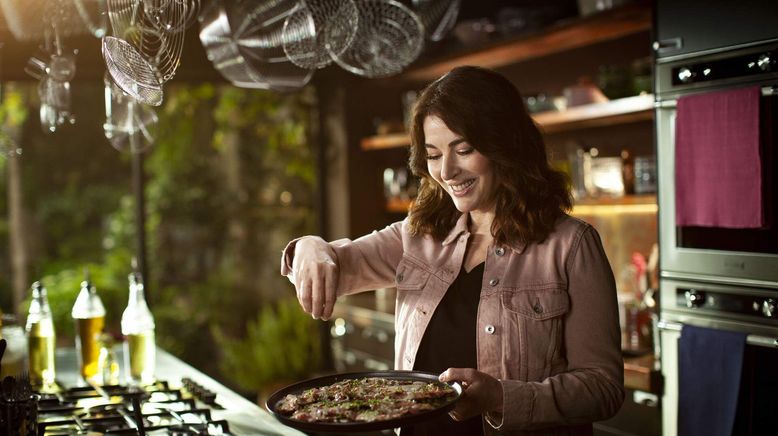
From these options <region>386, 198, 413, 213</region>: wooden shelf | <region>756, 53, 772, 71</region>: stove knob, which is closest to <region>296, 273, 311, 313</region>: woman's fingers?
<region>756, 53, 772, 71</region>: stove knob

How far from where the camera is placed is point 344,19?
2.19 metres

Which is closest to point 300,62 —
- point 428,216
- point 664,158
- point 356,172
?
point 428,216

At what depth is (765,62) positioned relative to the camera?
246 centimetres

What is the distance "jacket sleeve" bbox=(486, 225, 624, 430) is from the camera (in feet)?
5.14

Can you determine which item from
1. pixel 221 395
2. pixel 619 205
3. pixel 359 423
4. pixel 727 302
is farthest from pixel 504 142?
pixel 619 205

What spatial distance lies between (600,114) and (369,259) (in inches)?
67.4

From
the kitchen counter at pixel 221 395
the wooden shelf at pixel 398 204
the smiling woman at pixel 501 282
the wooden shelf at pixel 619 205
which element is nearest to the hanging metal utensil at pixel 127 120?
the kitchen counter at pixel 221 395

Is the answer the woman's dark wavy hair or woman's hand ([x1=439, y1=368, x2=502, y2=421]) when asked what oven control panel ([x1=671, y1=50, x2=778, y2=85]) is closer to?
the woman's dark wavy hair

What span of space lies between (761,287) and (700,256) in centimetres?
24

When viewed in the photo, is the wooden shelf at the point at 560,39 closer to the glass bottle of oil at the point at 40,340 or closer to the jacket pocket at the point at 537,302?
the jacket pocket at the point at 537,302

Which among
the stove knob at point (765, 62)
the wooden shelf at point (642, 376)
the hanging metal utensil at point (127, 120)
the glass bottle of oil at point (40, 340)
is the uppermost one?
the stove knob at point (765, 62)

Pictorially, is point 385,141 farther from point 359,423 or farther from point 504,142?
point 359,423

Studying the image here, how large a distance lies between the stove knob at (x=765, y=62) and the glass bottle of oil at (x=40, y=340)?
230 centimetres

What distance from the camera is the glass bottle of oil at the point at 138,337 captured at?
2.38 meters
